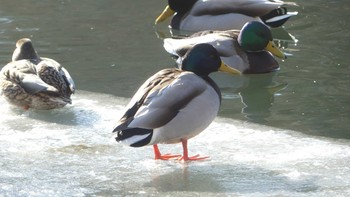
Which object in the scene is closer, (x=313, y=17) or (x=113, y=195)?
(x=113, y=195)

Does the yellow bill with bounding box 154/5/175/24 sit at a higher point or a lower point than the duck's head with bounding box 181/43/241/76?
lower

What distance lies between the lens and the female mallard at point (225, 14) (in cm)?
1131

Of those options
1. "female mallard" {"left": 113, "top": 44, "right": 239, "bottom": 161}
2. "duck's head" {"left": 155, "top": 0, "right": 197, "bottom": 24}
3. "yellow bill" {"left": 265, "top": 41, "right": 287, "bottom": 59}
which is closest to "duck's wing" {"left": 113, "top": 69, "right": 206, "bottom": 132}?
"female mallard" {"left": 113, "top": 44, "right": 239, "bottom": 161}

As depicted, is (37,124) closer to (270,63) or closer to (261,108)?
(261,108)

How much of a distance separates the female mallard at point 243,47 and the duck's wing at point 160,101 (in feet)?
11.3

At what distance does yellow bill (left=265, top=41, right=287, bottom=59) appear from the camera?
378 inches

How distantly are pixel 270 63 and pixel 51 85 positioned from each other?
285 centimetres

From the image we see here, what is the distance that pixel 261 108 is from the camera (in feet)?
25.7

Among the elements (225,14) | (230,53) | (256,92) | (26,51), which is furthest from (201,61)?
(225,14)

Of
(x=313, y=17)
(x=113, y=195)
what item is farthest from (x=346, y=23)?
(x=113, y=195)

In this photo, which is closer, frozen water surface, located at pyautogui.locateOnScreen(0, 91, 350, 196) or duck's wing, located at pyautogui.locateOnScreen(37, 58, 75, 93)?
frozen water surface, located at pyautogui.locateOnScreen(0, 91, 350, 196)

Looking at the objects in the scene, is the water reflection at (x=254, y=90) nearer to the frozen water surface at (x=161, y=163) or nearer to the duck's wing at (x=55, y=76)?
the frozen water surface at (x=161, y=163)

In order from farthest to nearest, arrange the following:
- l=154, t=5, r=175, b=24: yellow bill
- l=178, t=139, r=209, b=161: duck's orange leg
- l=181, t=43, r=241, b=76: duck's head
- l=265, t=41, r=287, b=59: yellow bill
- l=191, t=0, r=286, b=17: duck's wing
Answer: l=154, t=5, r=175, b=24: yellow bill → l=191, t=0, r=286, b=17: duck's wing → l=265, t=41, r=287, b=59: yellow bill → l=181, t=43, r=241, b=76: duck's head → l=178, t=139, r=209, b=161: duck's orange leg

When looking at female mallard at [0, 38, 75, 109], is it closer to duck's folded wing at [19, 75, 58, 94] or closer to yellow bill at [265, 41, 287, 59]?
duck's folded wing at [19, 75, 58, 94]
